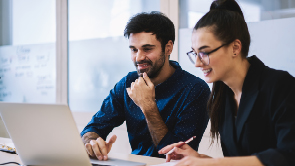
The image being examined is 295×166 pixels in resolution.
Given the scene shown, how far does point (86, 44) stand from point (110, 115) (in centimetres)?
201

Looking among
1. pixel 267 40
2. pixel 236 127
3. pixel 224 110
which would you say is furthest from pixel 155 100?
pixel 267 40

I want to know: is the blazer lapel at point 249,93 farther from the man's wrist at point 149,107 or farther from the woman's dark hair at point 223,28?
the man's wrist at point 149,107

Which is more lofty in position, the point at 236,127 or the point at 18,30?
the point at 18,30

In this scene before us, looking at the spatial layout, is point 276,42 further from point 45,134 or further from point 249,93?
point 45,134

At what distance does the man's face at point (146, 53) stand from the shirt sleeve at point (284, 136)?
865 millimetres

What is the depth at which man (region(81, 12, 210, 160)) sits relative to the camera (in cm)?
176

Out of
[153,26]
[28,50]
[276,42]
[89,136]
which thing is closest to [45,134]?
[89,136]

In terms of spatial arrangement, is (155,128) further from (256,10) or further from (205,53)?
(256,10)

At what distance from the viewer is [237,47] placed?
133cm

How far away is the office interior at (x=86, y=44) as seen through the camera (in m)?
2.54

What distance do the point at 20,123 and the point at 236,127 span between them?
0.78m

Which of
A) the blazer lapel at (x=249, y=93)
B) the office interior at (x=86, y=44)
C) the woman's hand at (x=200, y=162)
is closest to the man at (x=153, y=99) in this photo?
the blazer lapel at (x=249, y=93)

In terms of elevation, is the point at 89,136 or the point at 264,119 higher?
the point at 264,119

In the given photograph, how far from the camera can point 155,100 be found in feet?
6.40
